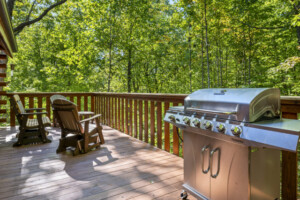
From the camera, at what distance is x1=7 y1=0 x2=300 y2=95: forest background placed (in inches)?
→ 327

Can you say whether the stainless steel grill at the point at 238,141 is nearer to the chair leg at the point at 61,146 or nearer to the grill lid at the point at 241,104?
the grill lid at the point at 241,104

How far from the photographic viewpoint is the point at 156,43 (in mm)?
11180

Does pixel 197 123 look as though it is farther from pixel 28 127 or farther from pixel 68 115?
pixel 28 127

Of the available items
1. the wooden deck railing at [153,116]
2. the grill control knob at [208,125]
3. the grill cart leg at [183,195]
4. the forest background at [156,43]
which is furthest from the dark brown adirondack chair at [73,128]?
the forest background at [156,43]

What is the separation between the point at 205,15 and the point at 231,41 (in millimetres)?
1945

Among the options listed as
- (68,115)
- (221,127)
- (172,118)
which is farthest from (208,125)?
(68,115)

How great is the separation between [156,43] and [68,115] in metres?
8.96

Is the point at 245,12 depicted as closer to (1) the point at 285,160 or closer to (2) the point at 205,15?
(2) the point at 205,15

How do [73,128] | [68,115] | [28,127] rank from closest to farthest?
[68,115] < [73,128] < [28,127]

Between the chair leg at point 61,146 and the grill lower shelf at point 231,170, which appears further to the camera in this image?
the chair leg at point 61,146

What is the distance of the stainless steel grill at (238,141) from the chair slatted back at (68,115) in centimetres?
190

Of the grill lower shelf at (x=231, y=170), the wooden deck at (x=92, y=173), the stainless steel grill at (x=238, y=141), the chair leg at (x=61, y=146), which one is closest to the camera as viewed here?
the stainless steel grill at (x=238, y=141)

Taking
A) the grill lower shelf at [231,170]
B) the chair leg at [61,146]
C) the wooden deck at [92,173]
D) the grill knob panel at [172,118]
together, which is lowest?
the wooden deck at [92,173]

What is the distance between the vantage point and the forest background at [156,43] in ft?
27.2
